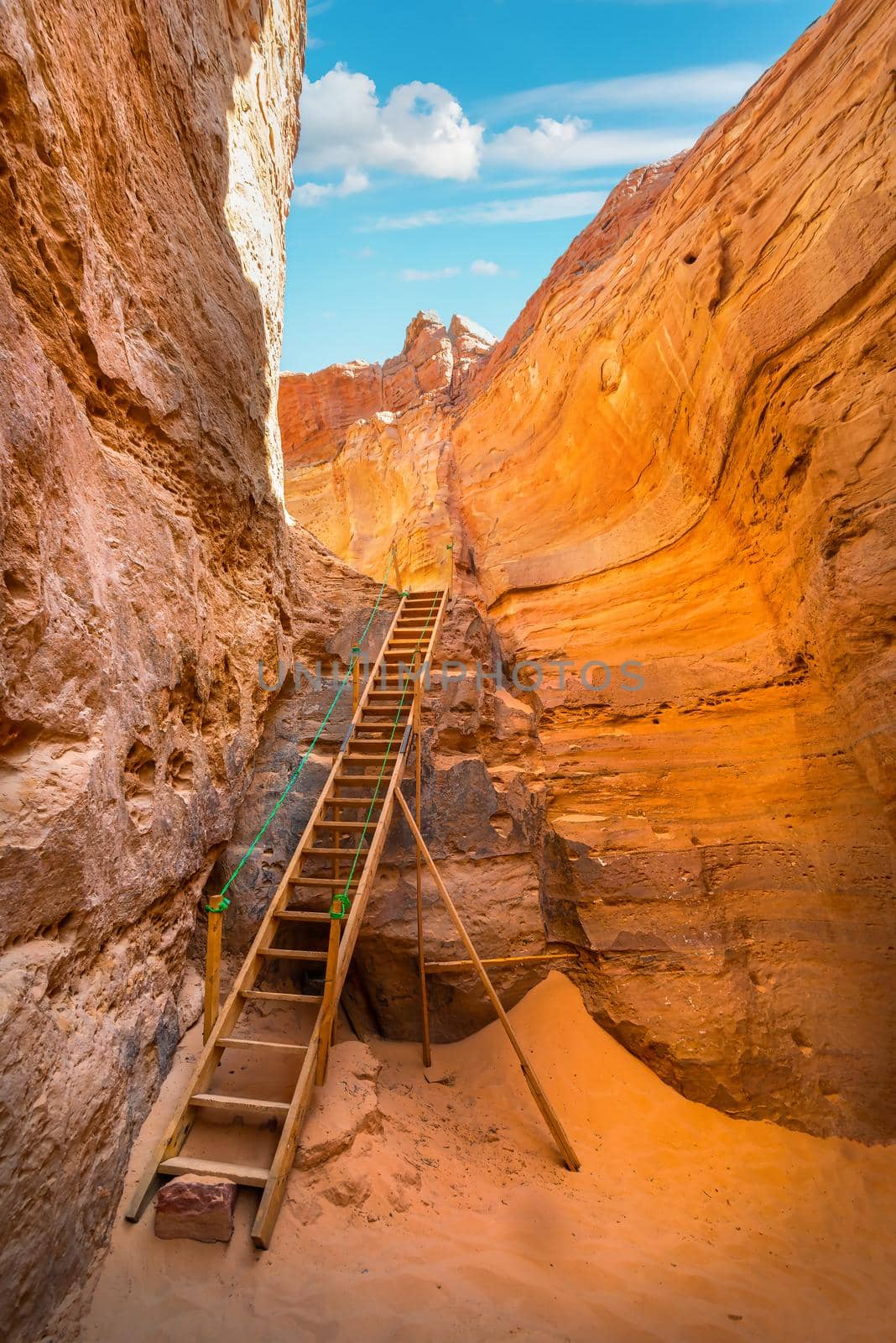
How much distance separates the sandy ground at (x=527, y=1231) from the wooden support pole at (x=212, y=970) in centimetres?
30

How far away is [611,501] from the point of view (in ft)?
29.5

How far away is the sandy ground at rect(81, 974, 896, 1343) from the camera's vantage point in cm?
314

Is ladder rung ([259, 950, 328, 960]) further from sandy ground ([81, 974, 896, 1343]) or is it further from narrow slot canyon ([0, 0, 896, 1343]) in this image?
sandy ground ([81, 974, 896, 1343])

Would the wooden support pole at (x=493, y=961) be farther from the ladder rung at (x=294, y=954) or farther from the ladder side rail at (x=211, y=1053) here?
the ladder side rail at (x=211, y=1053)

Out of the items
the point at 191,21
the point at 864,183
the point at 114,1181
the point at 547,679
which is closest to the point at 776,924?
the point at 547,679

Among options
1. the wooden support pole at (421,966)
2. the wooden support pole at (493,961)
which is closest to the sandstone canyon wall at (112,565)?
the wooden support pole at (421,966)

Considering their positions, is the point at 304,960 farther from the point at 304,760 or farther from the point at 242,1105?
the point at 304,760

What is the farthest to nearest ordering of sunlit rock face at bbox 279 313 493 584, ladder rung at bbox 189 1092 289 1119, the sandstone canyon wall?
sunlit rock face at bbox 279 313 493 584 < ladder rung at bbox 189 1092 289 1119 < the sandstone canyon wall

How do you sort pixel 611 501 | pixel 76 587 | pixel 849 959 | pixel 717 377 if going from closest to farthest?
pixel 76 587 → pixel 849 959 → pixel 717 377 → pixel 611 501

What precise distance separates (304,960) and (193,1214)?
210 cm

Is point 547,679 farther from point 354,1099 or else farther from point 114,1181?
point 114,1181

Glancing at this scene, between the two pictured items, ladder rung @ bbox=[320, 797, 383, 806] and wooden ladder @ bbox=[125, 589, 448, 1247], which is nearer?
wooden ladder @ bbox=[125, 589, 448, 1247]

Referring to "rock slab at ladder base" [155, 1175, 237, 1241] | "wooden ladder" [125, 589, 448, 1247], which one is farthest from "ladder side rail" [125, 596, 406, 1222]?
"rock slab at ladder base" [155, 1175, 237, 1241]

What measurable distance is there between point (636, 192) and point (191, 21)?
956 centimetres
